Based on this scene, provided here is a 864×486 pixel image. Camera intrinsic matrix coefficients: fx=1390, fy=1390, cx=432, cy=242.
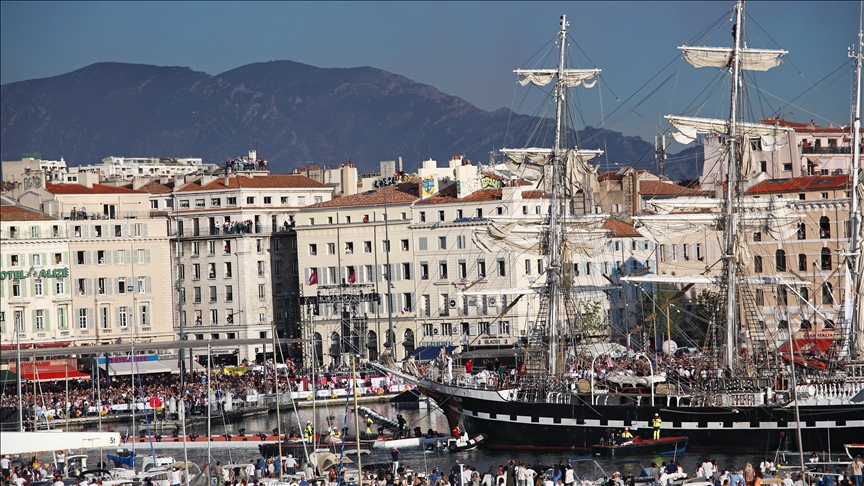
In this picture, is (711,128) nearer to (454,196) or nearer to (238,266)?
(454,196)

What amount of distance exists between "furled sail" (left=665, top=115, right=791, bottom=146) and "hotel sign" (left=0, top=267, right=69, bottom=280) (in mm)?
45230

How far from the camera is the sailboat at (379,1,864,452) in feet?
190

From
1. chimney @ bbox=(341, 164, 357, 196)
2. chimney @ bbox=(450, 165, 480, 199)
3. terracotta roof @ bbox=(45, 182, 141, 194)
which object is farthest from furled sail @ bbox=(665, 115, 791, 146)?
terracotta roof @ bbox=(45, 182, 141, 194)

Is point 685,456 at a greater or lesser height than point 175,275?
lesser

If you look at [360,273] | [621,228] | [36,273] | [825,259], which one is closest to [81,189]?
[36,273]

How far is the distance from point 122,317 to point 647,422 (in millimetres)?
49708

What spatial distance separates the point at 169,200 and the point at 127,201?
24.9 ft

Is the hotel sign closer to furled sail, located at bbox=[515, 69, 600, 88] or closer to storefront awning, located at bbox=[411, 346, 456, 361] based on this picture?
storefront awning, located at bbox=[411, 346, 456, 361]

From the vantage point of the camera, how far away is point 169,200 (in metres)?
110

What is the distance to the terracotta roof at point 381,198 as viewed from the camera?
9872 cm

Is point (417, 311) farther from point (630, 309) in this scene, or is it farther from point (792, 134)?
point (792, 134)

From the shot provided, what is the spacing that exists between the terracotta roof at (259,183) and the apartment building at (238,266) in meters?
0.27

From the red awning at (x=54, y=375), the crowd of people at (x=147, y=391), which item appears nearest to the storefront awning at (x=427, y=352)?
the crowd of people at (x=147, y=391)

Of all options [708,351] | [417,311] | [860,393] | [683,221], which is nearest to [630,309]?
[417,311]
